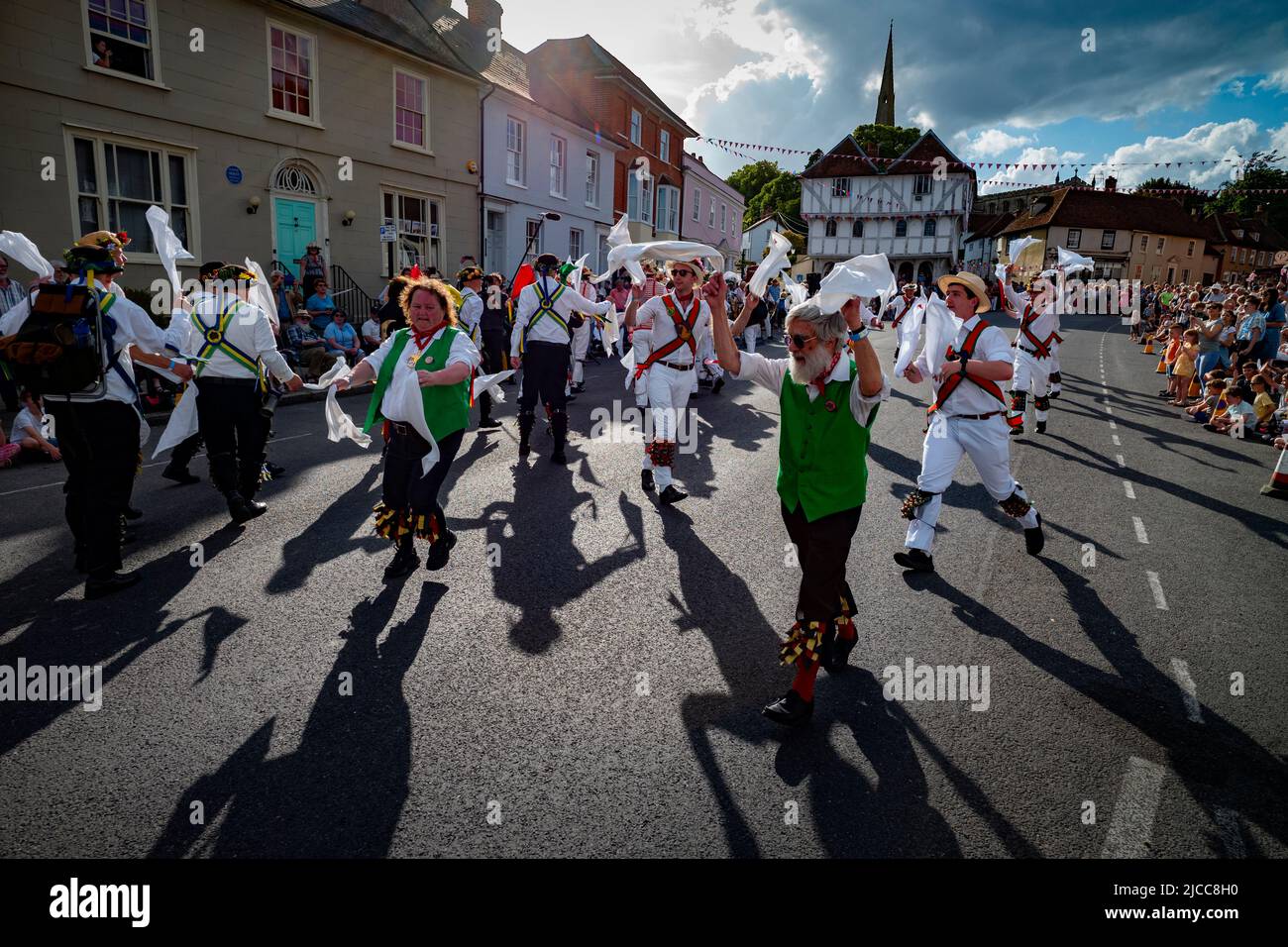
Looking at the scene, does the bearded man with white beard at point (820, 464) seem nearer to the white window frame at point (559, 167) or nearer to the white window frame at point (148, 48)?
the white window frame at point (148, 48)

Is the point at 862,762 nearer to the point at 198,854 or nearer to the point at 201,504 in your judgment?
the point at 198,854

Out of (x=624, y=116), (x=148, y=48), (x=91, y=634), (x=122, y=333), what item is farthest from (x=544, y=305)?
(x=624, y=116)

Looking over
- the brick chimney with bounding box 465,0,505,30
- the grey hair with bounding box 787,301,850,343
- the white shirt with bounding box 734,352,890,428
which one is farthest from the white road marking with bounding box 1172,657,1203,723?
the brick chimney with bounding box 465,0,505,30

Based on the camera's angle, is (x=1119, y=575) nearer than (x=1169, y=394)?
Yes

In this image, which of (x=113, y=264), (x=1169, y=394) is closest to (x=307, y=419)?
(x=113, y=264)

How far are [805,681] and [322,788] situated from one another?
2159 millimetres

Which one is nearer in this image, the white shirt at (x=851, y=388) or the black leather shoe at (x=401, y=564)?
the white shirt at (x=851, y=388)

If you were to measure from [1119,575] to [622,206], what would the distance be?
29.5 metres

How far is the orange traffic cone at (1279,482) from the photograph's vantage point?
8.29m

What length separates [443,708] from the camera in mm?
3670

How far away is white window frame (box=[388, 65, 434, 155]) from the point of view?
62.0 ft

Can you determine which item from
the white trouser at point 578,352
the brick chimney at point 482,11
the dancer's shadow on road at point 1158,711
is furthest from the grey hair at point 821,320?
the brick chimney at point 482,11

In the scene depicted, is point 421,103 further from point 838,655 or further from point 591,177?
point 838,655

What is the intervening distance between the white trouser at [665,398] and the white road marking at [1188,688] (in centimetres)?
416
